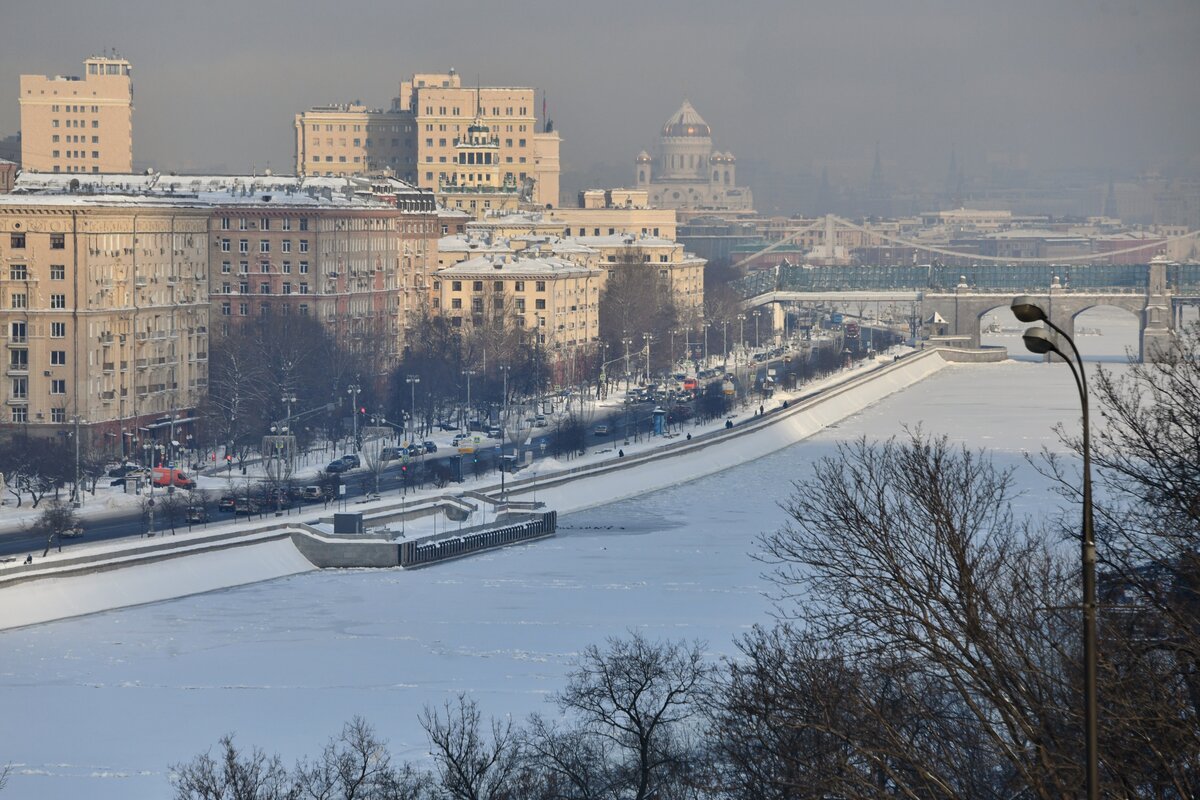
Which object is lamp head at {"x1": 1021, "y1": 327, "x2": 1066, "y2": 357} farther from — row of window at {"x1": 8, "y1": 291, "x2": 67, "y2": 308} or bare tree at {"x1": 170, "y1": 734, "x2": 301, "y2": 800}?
row of window at {"x1": 8, "y1": 291, "x2": 67, "y2": 308}

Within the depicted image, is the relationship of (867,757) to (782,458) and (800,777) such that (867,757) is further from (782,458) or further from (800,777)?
(782,458)

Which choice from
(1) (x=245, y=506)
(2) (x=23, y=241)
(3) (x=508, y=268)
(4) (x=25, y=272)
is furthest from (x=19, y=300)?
(3) (x=508, y=268)

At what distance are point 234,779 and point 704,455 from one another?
3123 cm

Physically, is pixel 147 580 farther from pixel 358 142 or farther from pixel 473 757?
pixel 358 142

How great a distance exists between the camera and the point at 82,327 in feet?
134

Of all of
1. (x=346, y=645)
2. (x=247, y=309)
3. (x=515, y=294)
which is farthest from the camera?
(x=515, y=294)

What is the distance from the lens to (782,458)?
48.2 m

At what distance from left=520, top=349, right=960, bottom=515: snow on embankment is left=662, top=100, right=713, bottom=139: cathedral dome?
131 m

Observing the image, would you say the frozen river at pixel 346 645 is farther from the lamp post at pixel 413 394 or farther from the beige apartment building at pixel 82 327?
the lamp post at pixel 413 394

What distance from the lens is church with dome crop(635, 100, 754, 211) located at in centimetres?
18988

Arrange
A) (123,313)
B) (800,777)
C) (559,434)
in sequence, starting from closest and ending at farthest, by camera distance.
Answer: (800,777) → (123,313) → (559,434)

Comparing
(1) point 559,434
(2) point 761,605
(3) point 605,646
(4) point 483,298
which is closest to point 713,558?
(2) point 761,605

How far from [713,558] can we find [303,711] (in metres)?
11.2

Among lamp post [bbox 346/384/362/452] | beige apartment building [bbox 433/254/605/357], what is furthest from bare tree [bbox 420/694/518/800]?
beige apartment building [bbox 433/254/605/357]
